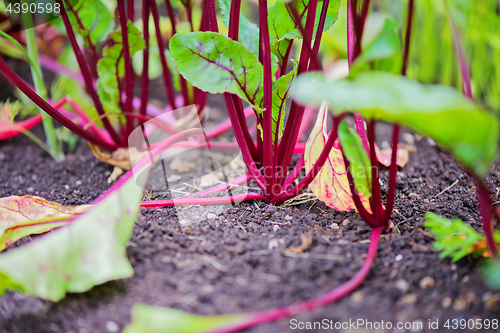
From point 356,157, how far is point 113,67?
62cm

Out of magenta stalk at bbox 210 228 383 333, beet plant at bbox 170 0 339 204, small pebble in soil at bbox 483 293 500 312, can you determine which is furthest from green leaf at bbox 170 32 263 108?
small pebble in soil at bbox 483 293 500 312

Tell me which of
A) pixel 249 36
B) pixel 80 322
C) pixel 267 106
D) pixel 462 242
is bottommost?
pixel 80 322

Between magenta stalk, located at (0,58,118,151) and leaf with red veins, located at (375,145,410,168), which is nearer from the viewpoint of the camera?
magenta stalk, located at (0,58,118,151)

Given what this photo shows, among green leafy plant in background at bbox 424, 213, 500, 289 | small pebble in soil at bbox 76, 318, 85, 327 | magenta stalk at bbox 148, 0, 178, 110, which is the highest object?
magenta stalk at bbox 148, 0, 178, 110

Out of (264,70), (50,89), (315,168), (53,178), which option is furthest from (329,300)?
(50,89)

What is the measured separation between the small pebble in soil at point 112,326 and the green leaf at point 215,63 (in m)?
0.37

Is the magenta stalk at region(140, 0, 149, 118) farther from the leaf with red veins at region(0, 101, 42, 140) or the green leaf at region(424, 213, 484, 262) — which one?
the green leaf at region(424, 213, 484, 262)

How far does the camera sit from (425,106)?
1.08 ft

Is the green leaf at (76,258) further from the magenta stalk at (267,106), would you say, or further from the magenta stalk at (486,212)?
the magenta stalk at (486,212)

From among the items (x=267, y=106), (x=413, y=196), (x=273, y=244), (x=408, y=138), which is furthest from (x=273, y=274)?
(x=408, y=138)

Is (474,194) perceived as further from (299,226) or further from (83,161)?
(83,161)

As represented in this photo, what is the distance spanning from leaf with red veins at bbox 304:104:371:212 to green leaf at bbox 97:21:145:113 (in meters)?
0.46

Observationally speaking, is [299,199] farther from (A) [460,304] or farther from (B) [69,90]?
(B) [69,90]

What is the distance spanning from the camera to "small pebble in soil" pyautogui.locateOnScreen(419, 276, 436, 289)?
0.49 meters
